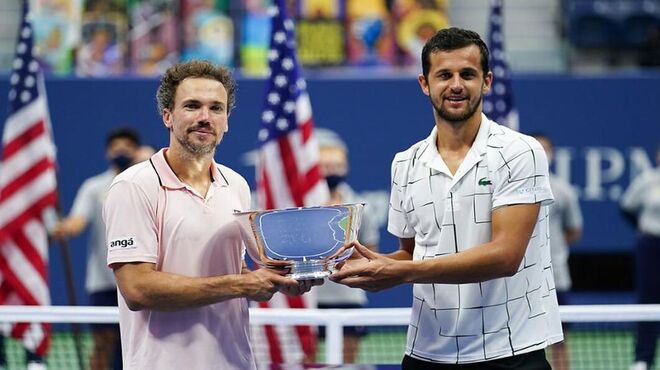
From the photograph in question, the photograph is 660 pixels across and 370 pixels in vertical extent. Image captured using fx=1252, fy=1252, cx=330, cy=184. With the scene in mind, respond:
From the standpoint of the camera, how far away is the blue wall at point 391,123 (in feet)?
41.5

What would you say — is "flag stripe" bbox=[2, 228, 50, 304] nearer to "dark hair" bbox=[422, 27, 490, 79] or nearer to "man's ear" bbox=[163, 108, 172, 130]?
"man's ear" bbox=[163, 108, 172, 130]

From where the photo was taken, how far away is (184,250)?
4160 mm

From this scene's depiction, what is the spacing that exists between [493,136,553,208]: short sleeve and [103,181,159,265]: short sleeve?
3.89ft

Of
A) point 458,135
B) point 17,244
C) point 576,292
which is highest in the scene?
point 458,135

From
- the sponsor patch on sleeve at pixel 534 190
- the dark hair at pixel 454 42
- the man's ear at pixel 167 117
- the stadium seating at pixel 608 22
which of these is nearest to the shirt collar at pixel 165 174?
the man's ear at pixel 167 117

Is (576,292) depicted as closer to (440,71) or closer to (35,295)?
(35,295)

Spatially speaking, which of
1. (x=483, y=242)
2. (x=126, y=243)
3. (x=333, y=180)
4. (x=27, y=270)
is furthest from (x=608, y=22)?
(x=126, y=243)

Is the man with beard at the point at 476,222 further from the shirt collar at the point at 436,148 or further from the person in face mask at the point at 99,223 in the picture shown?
the person in face mask at the point at 99,223

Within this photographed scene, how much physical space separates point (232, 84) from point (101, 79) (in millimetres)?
8676

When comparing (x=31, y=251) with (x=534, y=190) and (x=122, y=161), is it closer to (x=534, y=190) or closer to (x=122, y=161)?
(x=122, y=161)

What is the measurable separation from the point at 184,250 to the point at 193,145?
1.16 ft

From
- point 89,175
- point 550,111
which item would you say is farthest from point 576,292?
point 89,175

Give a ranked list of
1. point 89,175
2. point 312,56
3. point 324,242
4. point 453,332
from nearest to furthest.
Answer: point 324,242, point 453,332, point 89,175, point 312,56

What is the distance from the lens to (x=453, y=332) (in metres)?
4.45
